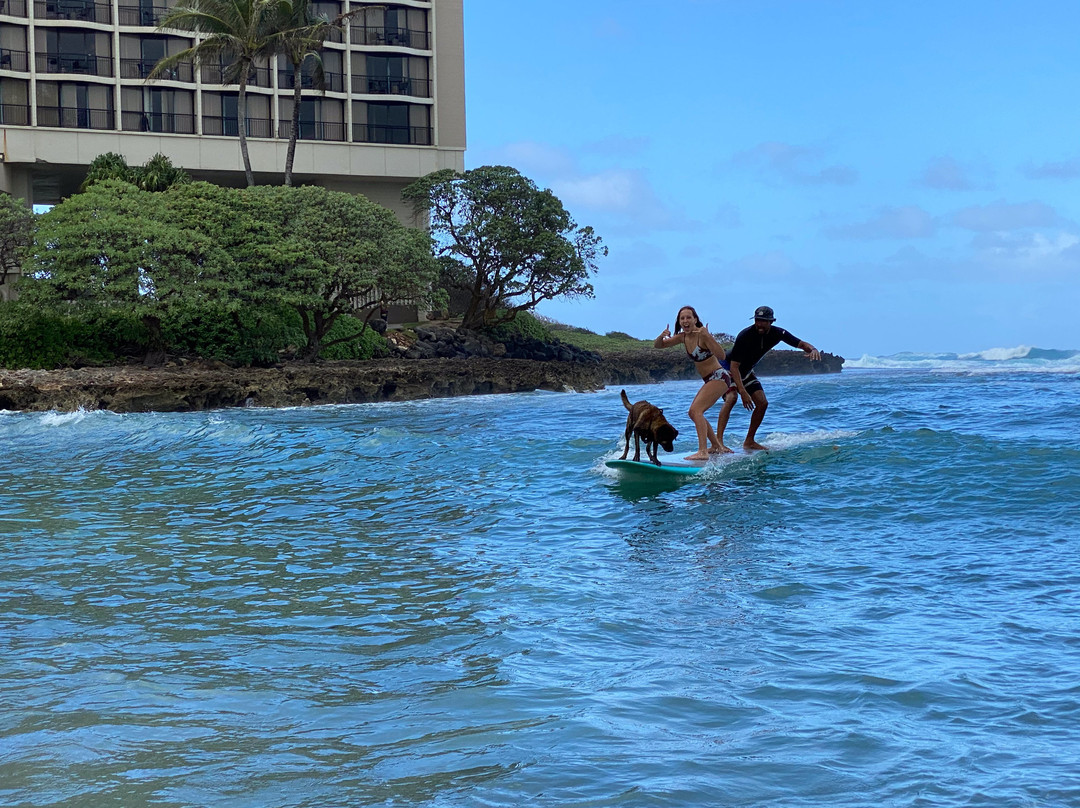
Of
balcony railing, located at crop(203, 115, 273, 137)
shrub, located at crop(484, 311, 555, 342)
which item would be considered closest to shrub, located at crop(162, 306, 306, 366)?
shrub, located at crop(484, 311, 555, 342)

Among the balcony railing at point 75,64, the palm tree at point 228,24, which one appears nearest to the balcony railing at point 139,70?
the balcony railing at point 75,64

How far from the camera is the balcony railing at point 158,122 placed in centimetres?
5466

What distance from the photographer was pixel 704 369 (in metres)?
14.4

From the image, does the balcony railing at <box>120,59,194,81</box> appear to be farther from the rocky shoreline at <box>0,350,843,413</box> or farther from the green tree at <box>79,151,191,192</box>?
the rocky shoreline at <box>0,350,843,413</box>

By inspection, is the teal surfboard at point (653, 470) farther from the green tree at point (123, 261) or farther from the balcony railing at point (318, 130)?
the balcony railing at point (318, 130)

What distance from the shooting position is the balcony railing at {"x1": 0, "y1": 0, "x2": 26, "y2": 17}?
51.9 m

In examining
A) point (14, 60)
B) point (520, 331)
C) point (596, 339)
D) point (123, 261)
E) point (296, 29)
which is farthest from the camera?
point (596, 339)

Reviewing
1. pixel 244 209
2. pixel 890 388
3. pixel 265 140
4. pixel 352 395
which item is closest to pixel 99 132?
pixel 265 140

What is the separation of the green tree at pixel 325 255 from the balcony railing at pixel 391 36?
22.1 m

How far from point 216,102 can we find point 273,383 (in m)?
29.7

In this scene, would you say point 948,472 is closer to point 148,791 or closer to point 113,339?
point 148,791

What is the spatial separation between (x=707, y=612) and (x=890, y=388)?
95.2ft

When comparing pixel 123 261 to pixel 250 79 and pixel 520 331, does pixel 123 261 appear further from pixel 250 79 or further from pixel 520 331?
pixel 250 79

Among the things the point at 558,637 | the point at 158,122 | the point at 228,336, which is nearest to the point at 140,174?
the point at 228,336
